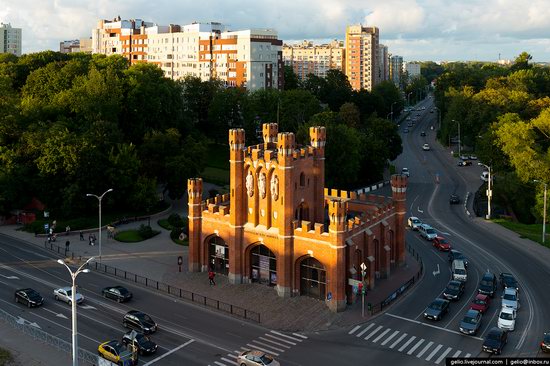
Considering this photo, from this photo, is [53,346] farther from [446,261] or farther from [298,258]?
[446,261]

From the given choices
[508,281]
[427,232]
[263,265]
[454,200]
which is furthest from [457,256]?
[454,200]

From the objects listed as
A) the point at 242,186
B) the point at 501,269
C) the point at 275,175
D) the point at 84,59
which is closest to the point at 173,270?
the point at 242,186

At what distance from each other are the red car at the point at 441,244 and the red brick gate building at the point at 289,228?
343 inches

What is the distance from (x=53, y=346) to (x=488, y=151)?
84863mm

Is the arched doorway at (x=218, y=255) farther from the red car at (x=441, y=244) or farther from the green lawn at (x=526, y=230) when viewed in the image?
the green lawn at (x=526, y=230)

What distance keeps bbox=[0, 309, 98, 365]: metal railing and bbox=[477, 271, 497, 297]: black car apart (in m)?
35.6

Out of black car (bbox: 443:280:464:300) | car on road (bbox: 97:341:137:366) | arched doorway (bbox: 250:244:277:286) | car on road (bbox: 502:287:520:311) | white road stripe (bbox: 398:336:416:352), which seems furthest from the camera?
arched doorway (bbox: 250:244:277:286)

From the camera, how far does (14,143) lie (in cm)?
8744

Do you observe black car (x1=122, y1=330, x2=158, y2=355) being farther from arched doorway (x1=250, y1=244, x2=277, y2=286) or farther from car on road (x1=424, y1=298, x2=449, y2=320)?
car on road (x1=424, y1=298, x2=449, y2=320)

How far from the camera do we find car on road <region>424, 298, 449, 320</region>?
48719 millimetres

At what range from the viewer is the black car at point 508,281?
2216 inches

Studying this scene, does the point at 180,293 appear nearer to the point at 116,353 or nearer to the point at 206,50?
the point at 116,353

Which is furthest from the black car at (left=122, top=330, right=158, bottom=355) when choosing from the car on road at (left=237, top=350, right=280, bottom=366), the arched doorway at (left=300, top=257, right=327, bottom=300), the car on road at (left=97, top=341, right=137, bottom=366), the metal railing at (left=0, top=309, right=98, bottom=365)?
the arched doorway at (left=300, top=257, right=327, bottom=300)

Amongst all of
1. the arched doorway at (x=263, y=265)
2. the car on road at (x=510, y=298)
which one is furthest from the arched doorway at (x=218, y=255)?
the car on road at (x=510, y=298)
